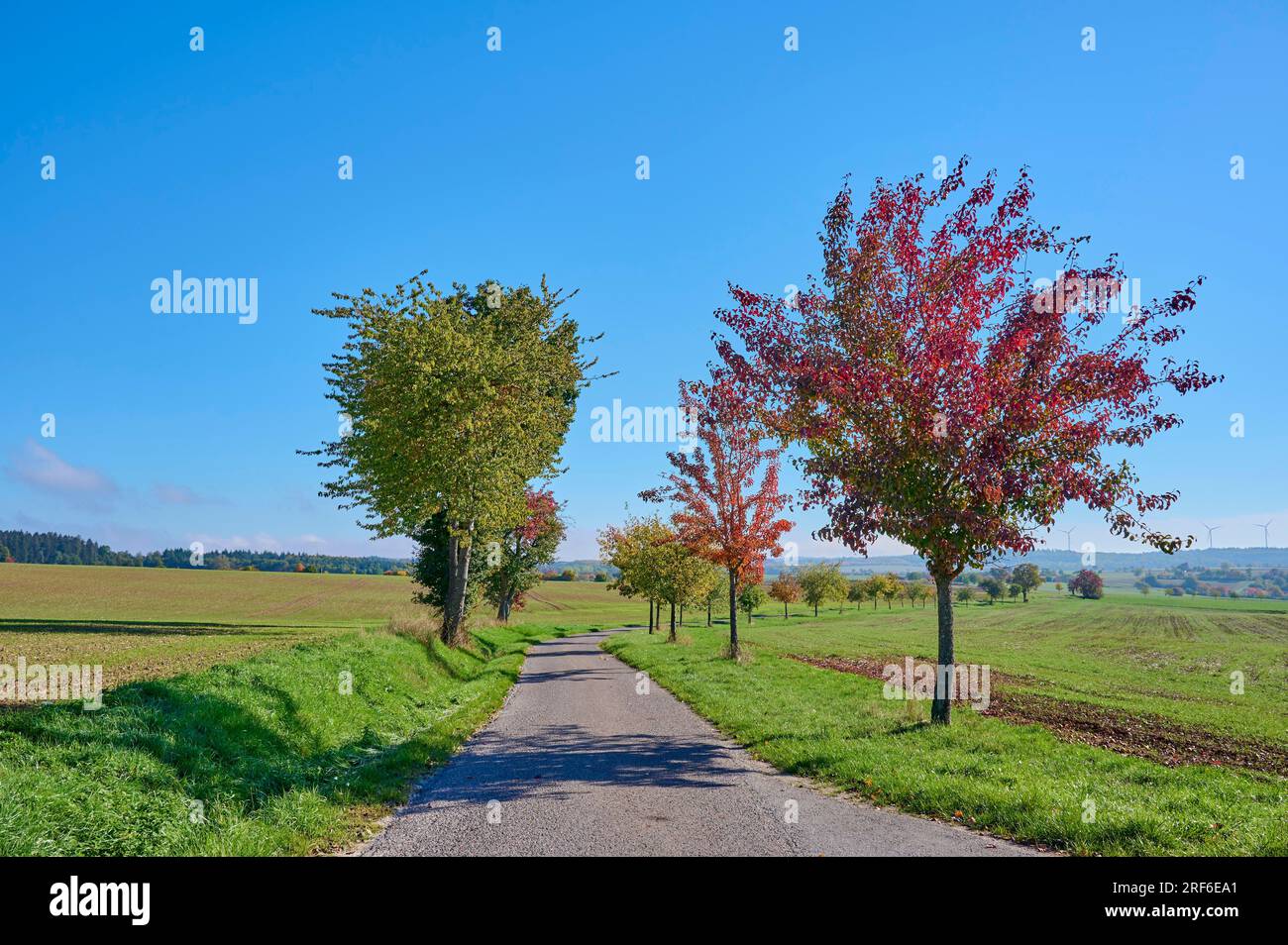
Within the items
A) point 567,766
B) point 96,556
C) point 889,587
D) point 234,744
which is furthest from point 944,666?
point 96,556

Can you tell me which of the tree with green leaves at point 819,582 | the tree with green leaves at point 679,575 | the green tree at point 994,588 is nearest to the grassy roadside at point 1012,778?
the tree with green leaves at point 679,575

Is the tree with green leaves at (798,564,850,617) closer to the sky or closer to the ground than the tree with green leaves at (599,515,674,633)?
closer to the ground

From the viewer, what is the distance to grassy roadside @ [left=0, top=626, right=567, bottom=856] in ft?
20.6

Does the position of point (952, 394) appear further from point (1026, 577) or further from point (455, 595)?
point (1026, 577)

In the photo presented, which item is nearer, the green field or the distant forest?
the green field

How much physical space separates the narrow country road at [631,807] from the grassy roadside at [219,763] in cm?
82

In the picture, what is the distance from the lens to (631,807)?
8.34 m

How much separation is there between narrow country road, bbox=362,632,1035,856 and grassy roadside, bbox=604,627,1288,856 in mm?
619

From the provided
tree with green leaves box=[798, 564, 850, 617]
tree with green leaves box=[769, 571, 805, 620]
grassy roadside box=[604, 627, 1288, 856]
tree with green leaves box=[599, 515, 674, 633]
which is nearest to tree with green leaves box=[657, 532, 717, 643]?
tree with green leaves box=[599, 515, 674, 633]

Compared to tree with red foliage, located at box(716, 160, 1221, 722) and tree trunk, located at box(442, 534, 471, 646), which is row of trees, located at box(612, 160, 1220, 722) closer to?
tree with red foliage, located at box(716, 160, 1221, 722)

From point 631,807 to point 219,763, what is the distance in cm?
520

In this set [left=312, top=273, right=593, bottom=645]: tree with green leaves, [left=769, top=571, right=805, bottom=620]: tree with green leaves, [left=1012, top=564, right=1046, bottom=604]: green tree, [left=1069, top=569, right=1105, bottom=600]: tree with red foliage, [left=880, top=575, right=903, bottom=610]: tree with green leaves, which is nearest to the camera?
[left=312, top=273, right=593, bottom=645]: tree with green leaves
